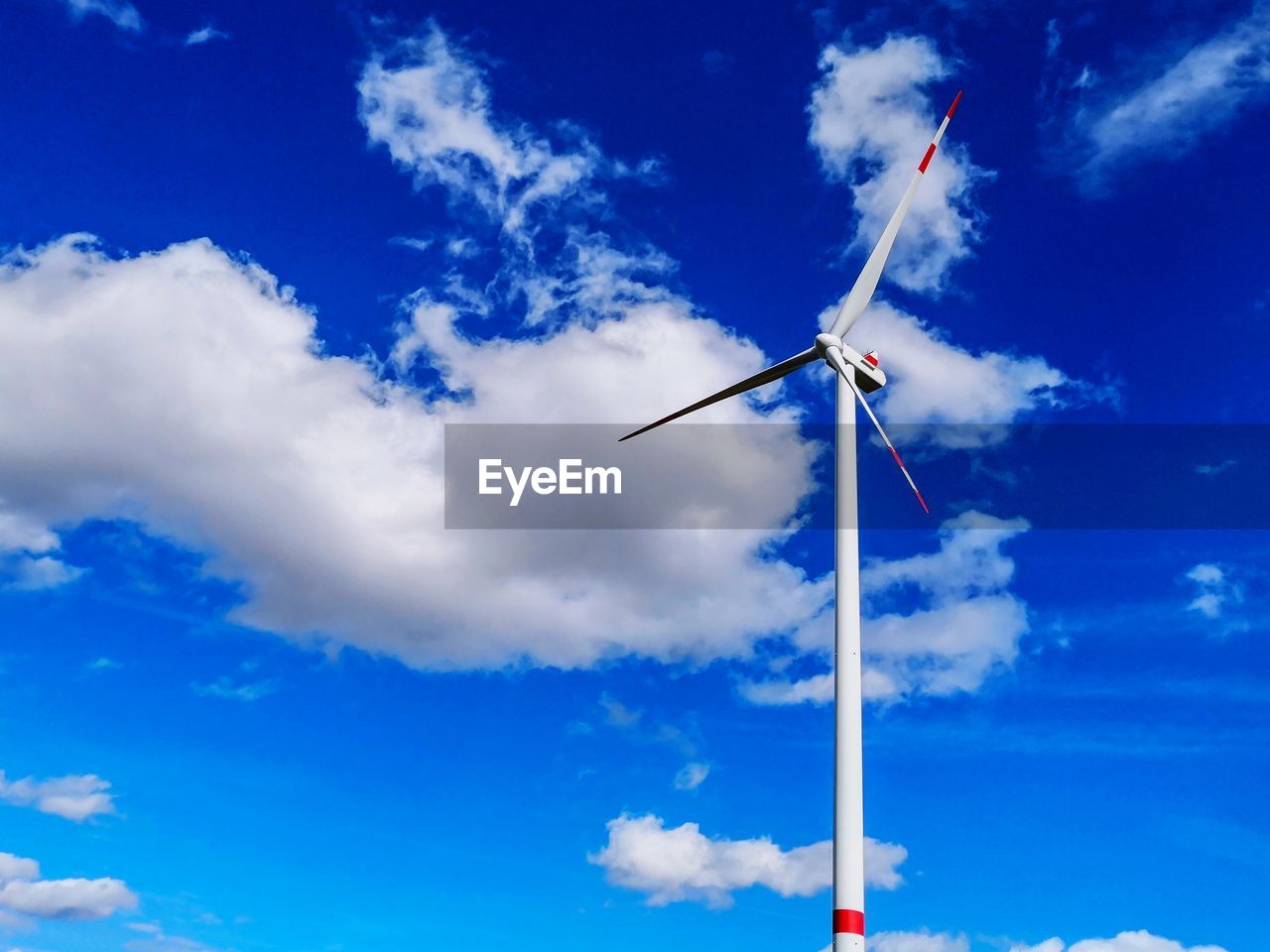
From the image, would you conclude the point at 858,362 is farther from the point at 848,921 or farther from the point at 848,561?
the point at 848,921

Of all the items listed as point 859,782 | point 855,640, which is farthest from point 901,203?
point 859,782

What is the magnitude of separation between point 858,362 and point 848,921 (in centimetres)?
3686

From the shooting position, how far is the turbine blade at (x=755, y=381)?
82062 millimetres

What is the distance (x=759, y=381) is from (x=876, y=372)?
9294 mm

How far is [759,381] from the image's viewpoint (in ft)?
284

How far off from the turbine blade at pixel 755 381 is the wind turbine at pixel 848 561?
71mm

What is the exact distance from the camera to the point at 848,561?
225 ft

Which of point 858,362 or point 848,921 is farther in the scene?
point 858,362

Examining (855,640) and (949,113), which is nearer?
(855,640)

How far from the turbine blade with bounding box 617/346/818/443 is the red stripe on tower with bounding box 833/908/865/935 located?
37.0 meters

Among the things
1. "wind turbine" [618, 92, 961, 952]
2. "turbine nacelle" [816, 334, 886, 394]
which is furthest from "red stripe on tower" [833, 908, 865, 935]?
"turbine nacelle" [816, 334, 886, 394]

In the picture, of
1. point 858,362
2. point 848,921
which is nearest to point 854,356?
point 858,362

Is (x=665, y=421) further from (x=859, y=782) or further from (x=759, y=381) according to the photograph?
(x=859, y=782)

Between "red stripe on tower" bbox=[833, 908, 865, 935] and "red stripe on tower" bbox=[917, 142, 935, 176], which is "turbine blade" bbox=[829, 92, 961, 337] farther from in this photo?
"red stripe on tower" bbox=[833, 908, 865, 935]
